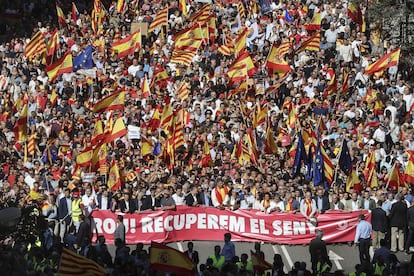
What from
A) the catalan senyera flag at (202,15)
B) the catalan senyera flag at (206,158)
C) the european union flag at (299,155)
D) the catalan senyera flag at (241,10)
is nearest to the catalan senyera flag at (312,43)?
the catalan senyera flag at (202,15)

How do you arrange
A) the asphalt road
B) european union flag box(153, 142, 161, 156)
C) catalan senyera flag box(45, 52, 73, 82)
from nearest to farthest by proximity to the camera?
the asphalt road, european union flag box(153, 142, 161, 156), catalan senyera flag box(45, 52, 73, 82)

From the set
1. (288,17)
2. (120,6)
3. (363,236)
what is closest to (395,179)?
(363,236)

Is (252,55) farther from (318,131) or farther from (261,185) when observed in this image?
(261,185)

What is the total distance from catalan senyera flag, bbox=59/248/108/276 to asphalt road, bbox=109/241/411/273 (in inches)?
326

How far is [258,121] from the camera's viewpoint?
31.8 metres

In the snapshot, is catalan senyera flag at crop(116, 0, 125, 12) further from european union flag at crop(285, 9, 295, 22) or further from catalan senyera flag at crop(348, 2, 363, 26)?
catalan senyera flag at crop(348, 2, 363, 26)

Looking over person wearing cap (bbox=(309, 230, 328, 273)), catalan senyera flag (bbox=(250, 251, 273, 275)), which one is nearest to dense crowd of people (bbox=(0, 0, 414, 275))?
catalan senyera flag (bbox=(250, 251, 273, 275))

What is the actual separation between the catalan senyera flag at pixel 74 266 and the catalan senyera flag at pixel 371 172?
12.4 meters

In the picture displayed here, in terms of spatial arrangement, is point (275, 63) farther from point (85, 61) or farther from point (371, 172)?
point (371, 172)

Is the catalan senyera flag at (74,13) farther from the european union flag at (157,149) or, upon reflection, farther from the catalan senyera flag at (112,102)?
the european union flag at (157,149)

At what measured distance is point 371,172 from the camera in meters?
28.8

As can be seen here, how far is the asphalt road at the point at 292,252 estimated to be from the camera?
1011 inches

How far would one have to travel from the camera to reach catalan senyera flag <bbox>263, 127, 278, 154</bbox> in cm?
3048

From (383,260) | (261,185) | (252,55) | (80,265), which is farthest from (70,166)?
(80,265)
